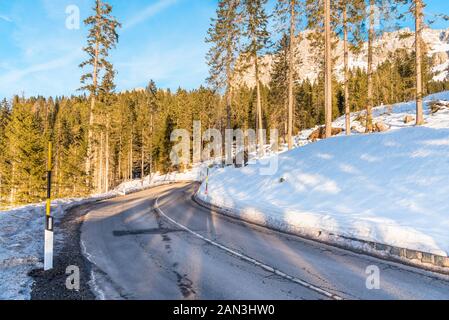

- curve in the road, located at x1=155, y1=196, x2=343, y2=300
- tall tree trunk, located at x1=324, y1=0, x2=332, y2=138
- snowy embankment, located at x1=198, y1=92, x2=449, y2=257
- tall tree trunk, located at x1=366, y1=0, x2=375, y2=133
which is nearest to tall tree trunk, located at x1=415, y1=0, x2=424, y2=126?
tall tree trunk, located at x1=366, y1=0, x2=375, y2=133

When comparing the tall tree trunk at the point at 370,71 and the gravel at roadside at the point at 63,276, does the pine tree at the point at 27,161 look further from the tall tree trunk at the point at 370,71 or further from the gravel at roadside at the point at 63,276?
the tall tree trunk at the point at 370,71

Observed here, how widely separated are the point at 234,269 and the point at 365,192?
21.6ft

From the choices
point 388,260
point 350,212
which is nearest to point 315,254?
point 388,260

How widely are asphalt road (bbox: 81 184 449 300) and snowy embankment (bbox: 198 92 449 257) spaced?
1.01m

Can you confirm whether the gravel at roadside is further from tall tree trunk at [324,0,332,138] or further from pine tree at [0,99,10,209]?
pine tree at [0,99,10,209]

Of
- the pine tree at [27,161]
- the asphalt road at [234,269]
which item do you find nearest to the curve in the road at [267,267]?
the asphalt road at [234,269]

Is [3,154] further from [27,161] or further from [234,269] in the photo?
[234,269]

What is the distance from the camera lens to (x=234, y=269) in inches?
260

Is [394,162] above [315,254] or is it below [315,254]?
above

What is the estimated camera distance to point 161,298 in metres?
5.22

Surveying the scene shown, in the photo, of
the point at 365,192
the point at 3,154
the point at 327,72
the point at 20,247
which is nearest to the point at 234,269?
the point at 20,247

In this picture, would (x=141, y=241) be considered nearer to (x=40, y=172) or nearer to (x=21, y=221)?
(x=21, y=221)
